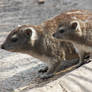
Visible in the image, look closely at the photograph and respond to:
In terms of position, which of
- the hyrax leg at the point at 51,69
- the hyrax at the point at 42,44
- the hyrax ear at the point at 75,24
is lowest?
the hyrax leg at the point at 51,69

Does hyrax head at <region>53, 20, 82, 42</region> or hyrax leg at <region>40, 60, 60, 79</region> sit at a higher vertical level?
hyrax head at <region>53, 20, 82, 42</region>

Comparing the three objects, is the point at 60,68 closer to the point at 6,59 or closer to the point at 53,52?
the point at 53,52

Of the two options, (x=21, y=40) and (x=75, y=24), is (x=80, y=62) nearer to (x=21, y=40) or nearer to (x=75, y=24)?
(x=75, y=24)

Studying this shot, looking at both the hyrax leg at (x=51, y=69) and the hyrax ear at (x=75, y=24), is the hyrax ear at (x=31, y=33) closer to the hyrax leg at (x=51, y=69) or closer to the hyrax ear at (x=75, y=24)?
the hyrax leg at (x=51, y=69)

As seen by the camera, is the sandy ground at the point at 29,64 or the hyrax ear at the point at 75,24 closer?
the sandy ground at the point at 29,64

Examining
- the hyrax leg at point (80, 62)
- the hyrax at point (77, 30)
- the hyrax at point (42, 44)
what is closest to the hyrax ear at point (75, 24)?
the hyrax at point (77, 30)

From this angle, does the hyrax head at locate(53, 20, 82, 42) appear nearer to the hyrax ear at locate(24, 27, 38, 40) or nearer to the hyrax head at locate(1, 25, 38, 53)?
the hyrax ear at locate(24, 27, 38, 40)

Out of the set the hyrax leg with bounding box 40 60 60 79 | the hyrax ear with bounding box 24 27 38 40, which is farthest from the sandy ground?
the hyrax ear with bounding box 24 27 38 40
